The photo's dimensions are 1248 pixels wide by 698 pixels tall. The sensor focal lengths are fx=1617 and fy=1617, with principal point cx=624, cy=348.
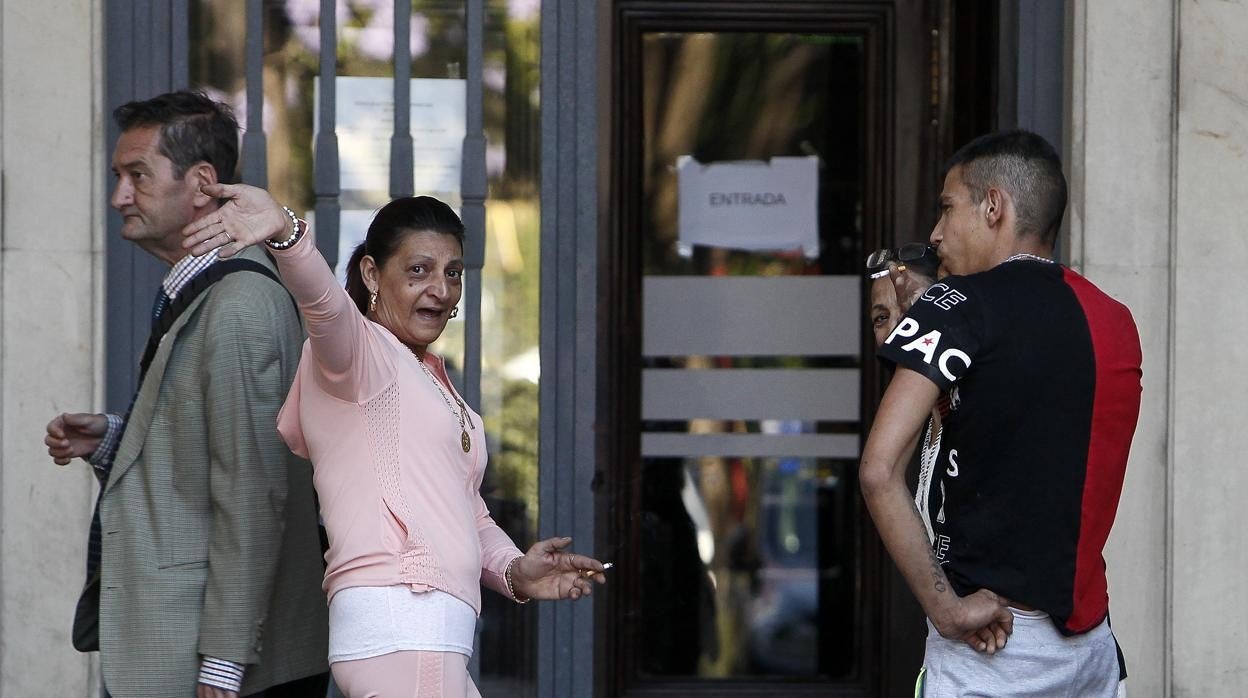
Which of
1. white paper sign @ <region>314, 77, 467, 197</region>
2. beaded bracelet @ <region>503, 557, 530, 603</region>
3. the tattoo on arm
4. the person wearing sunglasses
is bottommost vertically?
beaded bracelet @ <region>503, 557, 530, 603</region>

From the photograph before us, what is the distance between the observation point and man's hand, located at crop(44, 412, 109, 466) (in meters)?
3.48

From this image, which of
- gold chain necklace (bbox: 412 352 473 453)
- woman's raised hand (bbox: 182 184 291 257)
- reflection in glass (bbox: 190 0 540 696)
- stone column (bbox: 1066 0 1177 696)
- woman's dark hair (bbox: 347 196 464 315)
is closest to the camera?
woman's raised hand (bbox: 182 184 291 257)

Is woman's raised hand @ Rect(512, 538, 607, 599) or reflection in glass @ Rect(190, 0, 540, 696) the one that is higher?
reflection in glass @ Rect(190, 0, 540, 696)

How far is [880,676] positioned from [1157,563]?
1156 mm

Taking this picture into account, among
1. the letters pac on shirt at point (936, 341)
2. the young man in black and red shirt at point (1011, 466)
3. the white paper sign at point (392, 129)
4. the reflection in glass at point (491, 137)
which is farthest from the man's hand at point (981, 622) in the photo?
the white paper sign at point (392, 129)

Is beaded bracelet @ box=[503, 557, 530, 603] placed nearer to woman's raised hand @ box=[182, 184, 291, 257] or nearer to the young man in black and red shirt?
the young man in black and red shirt

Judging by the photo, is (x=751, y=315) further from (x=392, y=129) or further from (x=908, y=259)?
(x=908, y=259)

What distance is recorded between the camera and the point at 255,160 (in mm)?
4914

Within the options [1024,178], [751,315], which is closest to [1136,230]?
[751,315]

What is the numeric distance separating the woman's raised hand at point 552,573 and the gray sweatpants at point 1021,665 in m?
0.72

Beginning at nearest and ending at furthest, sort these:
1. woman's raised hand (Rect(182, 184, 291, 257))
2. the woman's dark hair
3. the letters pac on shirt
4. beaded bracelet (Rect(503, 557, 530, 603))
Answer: woman's raised hand (Rect(182, 184, 291, 257)), the letters pac on shirt, the woman's dark hair, beaded bracelet (Rect(503, 557, 530, 603))

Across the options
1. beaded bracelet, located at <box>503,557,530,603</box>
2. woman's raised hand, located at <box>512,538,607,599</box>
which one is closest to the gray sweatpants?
woman's raised hand, located at <box>512,538,607,599</box>

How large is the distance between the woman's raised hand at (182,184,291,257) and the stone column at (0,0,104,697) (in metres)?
2.22

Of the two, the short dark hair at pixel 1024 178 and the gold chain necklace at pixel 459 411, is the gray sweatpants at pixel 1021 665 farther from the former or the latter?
the gold chain necklace at pixel 459 411
